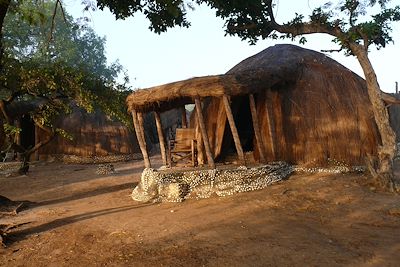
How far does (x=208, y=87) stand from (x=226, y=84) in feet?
1.56

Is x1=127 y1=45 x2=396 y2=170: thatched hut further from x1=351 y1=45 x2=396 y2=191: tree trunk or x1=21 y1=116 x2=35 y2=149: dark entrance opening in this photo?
x1=21 y1=116 x2=35 y2=149: dark entrance opening

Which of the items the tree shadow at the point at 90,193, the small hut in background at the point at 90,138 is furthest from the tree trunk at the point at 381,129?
the small hut in background at the point at 90,138

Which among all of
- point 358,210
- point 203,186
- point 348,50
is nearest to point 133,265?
point 203,186

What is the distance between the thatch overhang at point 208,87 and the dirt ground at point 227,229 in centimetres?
274

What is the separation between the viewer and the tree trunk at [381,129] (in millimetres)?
8906

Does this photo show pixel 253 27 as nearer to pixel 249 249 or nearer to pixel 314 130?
pixel 314 130

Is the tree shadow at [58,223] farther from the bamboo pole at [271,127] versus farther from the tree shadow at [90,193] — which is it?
the bamboo pole at [271,127]

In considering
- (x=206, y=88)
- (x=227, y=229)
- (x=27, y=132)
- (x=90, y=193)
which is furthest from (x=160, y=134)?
(x=27, y=132)

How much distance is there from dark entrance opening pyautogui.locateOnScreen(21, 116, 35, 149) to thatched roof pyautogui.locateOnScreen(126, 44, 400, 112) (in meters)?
12.9

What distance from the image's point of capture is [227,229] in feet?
21.1

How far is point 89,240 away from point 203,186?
11.7 ft

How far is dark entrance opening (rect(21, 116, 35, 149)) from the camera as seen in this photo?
21.0 m

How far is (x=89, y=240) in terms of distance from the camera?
21.2 ft

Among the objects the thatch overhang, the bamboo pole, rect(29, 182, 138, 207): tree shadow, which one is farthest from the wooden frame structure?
rect(29, 182, 138, 207): tree shadow
